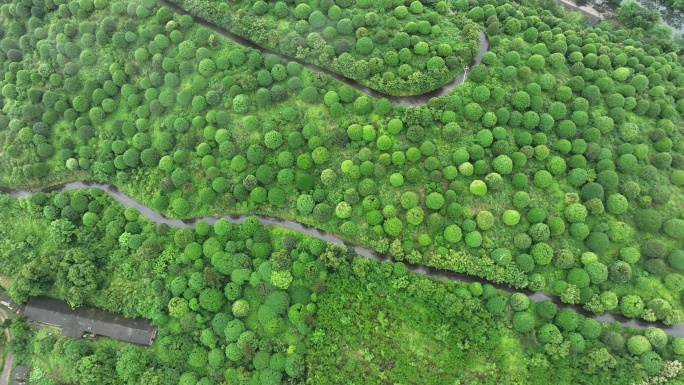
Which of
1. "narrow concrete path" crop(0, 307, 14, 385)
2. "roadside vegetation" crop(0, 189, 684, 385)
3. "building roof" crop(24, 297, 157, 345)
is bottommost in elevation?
"narrow concrete path" crop(0, 307, 14, 385)

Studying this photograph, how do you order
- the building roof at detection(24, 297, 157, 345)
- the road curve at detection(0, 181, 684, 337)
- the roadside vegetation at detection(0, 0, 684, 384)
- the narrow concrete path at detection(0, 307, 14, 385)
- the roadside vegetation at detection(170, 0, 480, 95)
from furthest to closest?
the roadside vegetation at detection(170, 0, 480, 95) → the narrow concrete path at detection(0, 307, 14, 385) → the building roof at detection(24, 297, 157, 345) → the road curve at detection(0, 181, 684, 337) → the roadside vegetation at detection(0, 0, 684, 384)

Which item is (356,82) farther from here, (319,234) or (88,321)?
(88,321)

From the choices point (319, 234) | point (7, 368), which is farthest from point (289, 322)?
point (7, 368)

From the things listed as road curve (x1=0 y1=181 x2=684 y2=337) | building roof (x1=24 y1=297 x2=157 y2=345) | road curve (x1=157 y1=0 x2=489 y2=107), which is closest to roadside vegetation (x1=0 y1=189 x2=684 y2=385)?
building roof (x1=24 y1=297 x2=157 y2=345)

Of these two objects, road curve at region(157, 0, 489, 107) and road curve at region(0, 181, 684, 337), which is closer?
road curve at region(0, 181, 684, 337)

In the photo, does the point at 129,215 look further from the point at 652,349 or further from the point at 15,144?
the point at 652,349

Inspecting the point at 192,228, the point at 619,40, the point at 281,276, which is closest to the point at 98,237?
the point at 192,228

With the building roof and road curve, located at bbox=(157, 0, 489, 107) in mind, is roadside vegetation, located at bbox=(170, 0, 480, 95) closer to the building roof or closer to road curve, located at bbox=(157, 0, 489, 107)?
road curve, located at bbox=(157, 0, 489, 107)

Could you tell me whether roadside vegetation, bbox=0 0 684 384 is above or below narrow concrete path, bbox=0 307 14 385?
above
